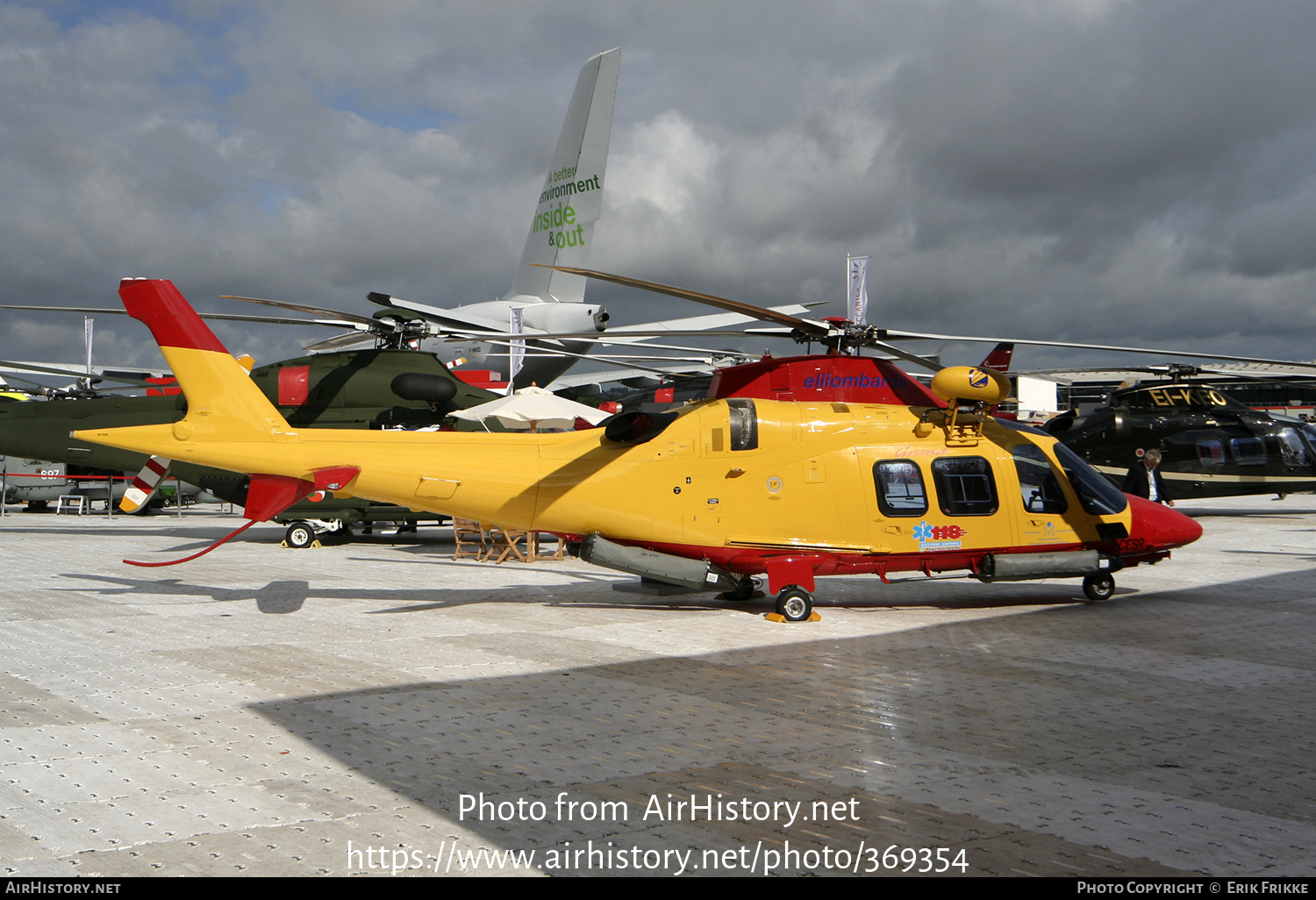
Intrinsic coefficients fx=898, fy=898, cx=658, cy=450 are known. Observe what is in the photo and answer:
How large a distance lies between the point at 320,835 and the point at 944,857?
2.72 m

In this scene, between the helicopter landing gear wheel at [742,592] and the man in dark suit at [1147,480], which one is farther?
the man in dark suit at [1147,480]

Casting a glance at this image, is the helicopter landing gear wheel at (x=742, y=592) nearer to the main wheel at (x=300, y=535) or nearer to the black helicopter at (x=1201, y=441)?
the main wheel at (x=300, y=535)

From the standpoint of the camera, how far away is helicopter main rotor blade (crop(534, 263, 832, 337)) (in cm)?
738

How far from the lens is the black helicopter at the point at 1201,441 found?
20.4 m

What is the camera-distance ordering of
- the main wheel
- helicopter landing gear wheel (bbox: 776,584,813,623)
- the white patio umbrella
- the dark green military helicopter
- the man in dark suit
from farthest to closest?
the main wheel → the dark green military helicopter → the white patio umbrella → the man in dark suit → helicopter landing gear wheel (bbox: 776,584,813,623)

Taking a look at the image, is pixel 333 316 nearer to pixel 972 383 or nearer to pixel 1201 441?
pixel 972 383

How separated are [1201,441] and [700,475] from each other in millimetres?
16141

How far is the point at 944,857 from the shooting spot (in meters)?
3.82

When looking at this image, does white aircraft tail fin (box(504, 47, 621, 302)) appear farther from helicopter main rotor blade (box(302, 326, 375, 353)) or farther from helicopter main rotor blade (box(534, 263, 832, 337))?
helicopter main rotor blade (box(534, 263, 832, 337))

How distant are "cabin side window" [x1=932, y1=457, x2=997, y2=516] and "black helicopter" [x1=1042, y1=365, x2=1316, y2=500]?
12493 millimetres

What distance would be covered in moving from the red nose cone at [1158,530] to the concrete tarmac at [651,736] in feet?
2.44

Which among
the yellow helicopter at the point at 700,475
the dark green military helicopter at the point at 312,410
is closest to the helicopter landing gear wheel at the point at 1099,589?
the yellow helicopter at the point at 700,475

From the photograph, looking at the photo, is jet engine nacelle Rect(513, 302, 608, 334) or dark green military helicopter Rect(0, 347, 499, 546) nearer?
dark green military helicopter Rect(0, 347, 499, 546)

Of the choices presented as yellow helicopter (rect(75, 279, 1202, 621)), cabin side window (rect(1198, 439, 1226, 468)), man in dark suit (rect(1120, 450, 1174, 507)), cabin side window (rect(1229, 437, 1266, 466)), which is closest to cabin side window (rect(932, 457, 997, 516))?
yellow helicopter (rect(75, 279, 1202, 621))
